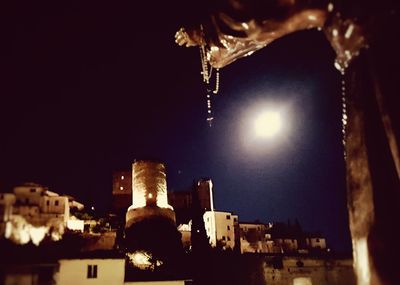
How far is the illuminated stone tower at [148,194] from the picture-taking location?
182 ft

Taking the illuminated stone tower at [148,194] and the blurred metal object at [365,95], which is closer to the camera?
the blurred metal object at [365,95]

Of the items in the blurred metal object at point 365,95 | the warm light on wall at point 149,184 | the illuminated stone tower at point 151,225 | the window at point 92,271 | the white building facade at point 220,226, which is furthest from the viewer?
the white building facade at point 220,226

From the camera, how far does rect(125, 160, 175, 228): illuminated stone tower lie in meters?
55.3

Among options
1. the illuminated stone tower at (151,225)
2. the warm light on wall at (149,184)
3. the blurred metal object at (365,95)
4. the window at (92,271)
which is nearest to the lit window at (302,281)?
the illuminated stone tower at (151,225)

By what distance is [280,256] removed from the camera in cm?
4769

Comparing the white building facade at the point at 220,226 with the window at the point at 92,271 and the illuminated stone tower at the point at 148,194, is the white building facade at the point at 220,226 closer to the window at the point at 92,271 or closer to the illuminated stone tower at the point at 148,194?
the illuminated stone tower at the point at 148,194

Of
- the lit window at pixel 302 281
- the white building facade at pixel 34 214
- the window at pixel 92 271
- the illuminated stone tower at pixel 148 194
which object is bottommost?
the lit window at pixel 302 281

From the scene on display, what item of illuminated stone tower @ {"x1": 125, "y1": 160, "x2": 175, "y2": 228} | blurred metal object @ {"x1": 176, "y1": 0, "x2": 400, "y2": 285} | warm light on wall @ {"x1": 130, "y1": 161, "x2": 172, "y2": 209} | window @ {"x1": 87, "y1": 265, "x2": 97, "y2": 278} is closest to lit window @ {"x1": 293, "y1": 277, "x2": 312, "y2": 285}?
illuminated stone tower @ {"x1": 125, "y1": 160, "x2": 175, "y2": 228}

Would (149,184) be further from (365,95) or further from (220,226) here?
(365,95)

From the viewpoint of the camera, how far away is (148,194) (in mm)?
56719

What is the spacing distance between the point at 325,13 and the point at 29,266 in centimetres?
2552

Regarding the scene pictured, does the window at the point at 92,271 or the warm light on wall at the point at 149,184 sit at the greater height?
the warm light on wall at the point at 149,184

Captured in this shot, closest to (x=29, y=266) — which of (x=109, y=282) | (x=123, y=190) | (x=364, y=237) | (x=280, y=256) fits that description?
(x=109, y=282)

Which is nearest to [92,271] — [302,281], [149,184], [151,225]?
[151,225]
